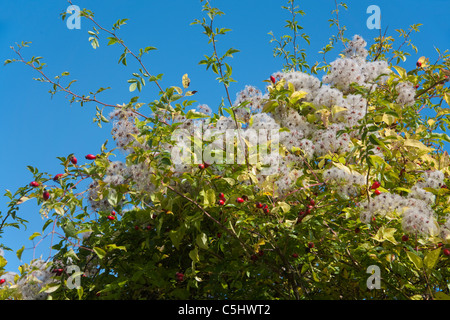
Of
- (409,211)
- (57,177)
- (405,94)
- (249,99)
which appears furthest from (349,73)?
(57,177)

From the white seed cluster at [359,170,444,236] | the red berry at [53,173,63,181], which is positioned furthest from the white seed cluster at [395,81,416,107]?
the red berry at [53,173,63,181]

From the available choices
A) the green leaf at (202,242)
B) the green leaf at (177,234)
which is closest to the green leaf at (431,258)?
the green leaf at (202,242)

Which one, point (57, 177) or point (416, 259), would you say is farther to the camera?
point (57, 177)

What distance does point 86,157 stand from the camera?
111 inches

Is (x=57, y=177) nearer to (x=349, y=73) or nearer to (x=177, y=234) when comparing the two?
(x=177, y=234)

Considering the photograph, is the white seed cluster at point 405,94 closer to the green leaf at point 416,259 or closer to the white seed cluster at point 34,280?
the green leaf at point 416,259

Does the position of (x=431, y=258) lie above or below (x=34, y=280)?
above

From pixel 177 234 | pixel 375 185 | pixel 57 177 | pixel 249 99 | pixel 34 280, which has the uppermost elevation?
pixel 249 99

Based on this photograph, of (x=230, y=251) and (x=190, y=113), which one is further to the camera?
(x=230, y=251)

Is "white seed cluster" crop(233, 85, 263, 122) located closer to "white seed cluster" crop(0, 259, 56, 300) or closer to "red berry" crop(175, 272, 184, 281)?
"red berry" crop(175, 272, 184, 281)

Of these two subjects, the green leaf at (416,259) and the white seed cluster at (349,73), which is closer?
the green leaf at (416,259)
